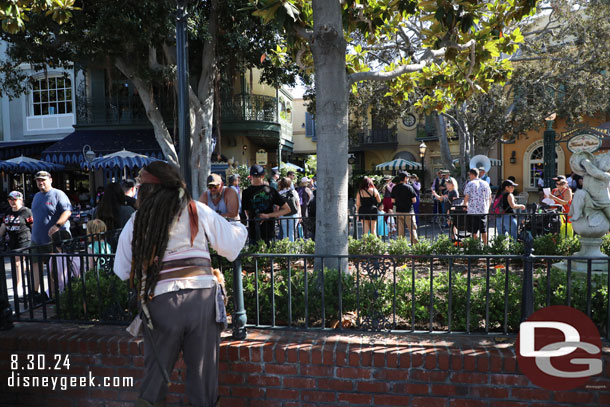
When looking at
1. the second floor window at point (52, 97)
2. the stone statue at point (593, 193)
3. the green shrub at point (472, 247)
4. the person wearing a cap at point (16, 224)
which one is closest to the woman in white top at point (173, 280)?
the stone statue at point (593, 193)

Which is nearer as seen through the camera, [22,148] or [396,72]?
[396,72]

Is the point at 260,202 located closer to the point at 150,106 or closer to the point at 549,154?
the point at 150,106

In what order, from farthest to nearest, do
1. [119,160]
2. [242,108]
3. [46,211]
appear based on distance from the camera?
[242,108]
[119,160]
[46,211]

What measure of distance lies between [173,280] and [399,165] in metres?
26.4

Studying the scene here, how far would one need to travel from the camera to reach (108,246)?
566 cm

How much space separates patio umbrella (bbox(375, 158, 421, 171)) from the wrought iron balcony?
211cm

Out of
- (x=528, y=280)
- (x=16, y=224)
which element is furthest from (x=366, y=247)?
(x=16, y=224)

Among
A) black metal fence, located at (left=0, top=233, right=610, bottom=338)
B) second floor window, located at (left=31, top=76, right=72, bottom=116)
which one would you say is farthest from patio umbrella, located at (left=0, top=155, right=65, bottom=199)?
black metal fence, located at (left=0, top=233, right=610, bottom=338)

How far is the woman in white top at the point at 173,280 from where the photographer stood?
254 cm

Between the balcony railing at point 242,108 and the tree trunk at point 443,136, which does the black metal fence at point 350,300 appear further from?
the tree trunk at point 443,136

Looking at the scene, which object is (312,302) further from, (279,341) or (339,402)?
(339,402)

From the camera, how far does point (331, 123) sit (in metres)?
4.29

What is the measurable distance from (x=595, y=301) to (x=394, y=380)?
5.52ft

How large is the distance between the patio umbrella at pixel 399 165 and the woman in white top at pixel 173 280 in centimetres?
2553
